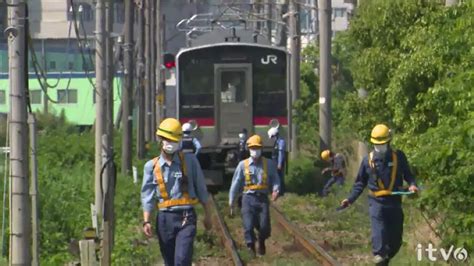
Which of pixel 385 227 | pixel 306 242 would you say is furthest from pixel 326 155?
pixel 385 227

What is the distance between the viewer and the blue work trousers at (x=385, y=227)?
14.2 m

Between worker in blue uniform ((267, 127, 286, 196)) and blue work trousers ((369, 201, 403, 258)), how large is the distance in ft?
33.5

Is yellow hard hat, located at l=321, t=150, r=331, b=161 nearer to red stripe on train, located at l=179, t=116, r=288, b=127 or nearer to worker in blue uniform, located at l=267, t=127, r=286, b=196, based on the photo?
red stripe on train, located at l=179, t=116, r=288, b=127

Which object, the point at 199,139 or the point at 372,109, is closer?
the point at 372,109

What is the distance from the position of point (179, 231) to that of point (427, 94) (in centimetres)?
557

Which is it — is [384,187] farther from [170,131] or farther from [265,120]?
[265,120]

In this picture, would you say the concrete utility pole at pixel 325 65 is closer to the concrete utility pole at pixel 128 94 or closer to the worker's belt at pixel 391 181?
the concrete utility pole at pixel 128 94

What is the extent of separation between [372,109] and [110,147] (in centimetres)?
470

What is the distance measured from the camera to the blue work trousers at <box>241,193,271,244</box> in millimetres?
17156

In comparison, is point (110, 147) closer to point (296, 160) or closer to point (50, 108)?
point (296, 160)

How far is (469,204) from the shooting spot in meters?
14.2

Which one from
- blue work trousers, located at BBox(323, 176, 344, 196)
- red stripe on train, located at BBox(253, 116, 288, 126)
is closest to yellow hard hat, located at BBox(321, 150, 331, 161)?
blue work trousers, located at BBox(323, 176, 344, 196)

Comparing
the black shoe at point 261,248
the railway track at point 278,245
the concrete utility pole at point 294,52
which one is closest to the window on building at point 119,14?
the concrete utility pole at point 294,52

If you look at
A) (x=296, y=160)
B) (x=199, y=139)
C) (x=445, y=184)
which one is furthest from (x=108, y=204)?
(x=296, y=160)
